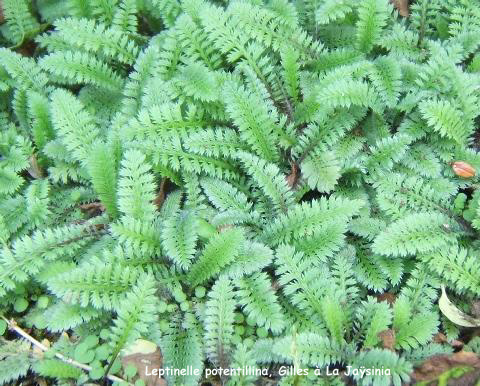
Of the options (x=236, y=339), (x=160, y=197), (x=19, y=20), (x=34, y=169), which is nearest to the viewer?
(x=236, y=339)

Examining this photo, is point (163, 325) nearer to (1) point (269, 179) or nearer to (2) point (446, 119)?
(1) point (269, 179)

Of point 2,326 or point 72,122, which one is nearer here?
point 2,326

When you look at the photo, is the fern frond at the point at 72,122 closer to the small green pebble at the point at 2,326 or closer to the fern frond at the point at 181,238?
the fern frond at the point at 181,238

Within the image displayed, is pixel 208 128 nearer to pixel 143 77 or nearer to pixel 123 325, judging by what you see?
pixel 143 77

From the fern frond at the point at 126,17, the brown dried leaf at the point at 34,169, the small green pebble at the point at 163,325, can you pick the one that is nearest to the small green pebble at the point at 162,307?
the small green pebble at the point at 163,325

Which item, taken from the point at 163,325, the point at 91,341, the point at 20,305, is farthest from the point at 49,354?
the point at 163,325

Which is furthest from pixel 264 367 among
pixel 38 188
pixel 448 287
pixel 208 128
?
pixel 38 188

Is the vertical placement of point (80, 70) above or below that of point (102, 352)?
above
